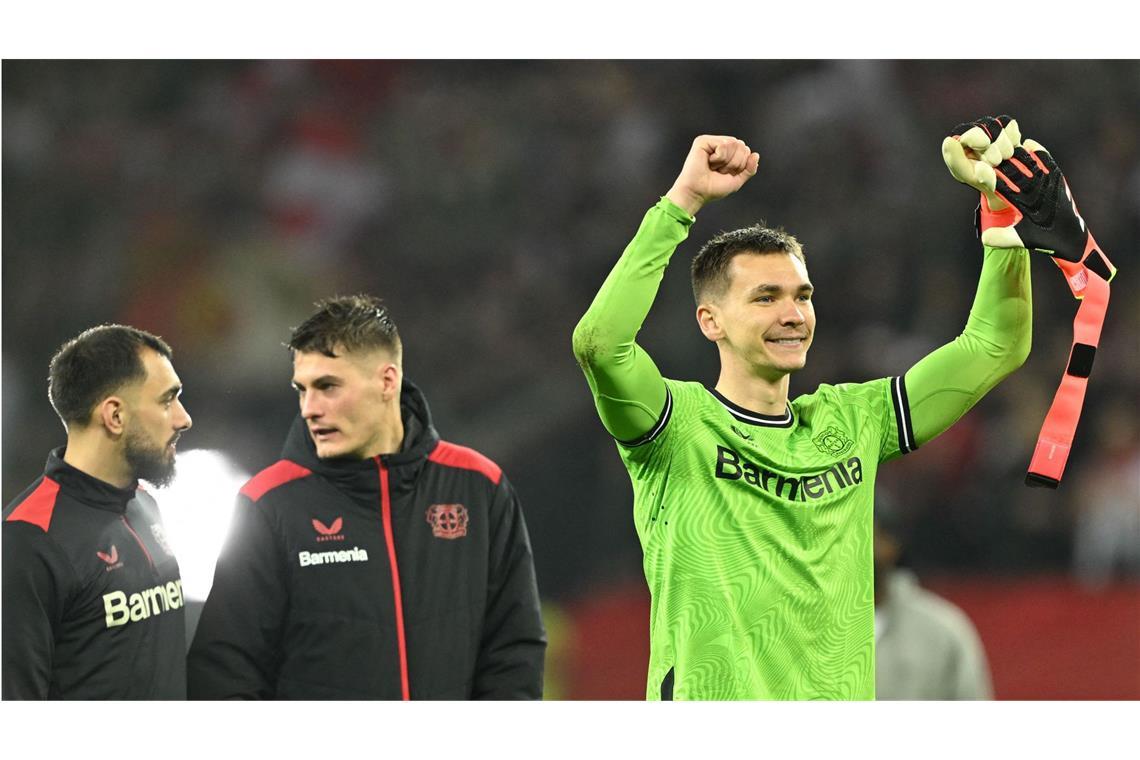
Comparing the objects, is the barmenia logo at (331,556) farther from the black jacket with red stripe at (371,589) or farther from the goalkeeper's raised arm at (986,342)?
the goalkeeper's raised arm at (986,342)

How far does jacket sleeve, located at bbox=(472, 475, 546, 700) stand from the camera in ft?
11.2

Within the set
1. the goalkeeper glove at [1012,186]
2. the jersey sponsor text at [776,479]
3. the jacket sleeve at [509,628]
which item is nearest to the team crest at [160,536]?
the jacket sleeve at [509,628]

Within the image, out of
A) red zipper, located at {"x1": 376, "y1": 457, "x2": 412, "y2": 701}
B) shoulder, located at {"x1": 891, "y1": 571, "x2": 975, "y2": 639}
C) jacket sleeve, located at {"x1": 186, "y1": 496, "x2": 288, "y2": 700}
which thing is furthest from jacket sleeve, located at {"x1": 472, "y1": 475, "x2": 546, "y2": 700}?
shoulder, located at {"x1": 891, "y1": 571, "x2": 975, "y2": 639}

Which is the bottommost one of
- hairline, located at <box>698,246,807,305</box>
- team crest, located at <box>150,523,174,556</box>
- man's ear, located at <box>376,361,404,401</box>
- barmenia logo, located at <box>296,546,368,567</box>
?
barmenia logo, located at <box>296,546,368,567</box>

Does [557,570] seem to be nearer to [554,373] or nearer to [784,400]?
[554,373]

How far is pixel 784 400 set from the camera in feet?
10.7

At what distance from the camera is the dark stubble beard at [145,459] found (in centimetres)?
347

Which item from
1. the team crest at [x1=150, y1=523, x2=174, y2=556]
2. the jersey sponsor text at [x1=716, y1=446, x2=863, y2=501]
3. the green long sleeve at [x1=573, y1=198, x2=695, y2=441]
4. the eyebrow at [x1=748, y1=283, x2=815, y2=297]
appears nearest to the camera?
the green long sleeve at [x1=573, y1=198, x2=695, y2=441]

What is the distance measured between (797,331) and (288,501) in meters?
1.37

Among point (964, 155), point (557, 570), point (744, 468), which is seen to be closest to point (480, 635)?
point (744, 468)

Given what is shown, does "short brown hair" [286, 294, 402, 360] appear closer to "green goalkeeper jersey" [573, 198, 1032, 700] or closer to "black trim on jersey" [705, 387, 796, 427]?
"green goalkeeper jersey" [573, 198, 1032, 700]

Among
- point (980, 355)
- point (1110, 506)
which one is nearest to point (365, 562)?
point (980, 355)

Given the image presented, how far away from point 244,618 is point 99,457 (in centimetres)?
59

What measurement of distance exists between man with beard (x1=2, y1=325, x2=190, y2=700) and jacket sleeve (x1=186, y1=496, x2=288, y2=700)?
0.15 m
